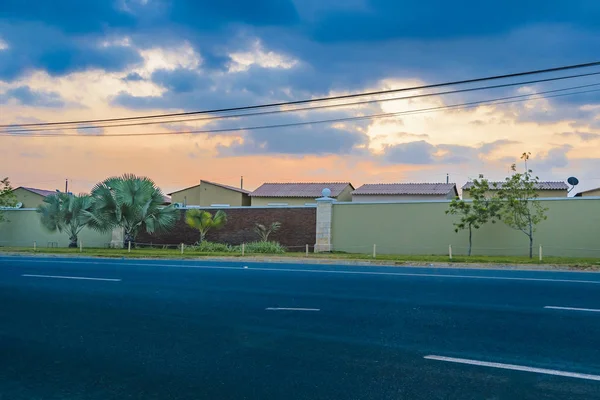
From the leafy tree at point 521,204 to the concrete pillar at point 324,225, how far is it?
29.6 feet

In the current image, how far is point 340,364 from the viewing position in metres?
6.05

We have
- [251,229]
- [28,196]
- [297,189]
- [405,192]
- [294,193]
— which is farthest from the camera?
[28,196]

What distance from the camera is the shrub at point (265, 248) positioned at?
97.7 ft

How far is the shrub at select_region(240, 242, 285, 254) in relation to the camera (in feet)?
97.7

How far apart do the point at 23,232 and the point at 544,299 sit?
126 feet

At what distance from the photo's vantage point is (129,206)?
3225cm

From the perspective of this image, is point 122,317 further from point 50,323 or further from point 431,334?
point 431,334

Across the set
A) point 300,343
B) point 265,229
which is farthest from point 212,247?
point 300,343

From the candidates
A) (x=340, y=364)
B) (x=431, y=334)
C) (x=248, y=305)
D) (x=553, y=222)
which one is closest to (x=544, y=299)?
(x=431, y=334)

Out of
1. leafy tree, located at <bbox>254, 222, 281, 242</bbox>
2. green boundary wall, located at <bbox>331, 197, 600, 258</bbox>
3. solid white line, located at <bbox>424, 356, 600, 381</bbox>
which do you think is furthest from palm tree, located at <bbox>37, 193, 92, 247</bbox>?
solid white line, located at <bbox>424, 356, 600, 381</bbox>

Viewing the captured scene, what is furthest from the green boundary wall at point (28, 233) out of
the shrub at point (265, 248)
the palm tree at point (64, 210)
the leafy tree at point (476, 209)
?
the leafy tree at point (476, 209)

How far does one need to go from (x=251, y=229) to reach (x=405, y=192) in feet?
61.4

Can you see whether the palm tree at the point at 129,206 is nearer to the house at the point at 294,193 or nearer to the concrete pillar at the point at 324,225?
the concrete pillar at the point at 324,225

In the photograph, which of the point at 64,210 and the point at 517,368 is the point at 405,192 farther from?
the point at 517,368
